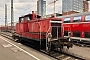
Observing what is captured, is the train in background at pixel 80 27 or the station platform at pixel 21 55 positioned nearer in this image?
the station platform at pixel 21 55

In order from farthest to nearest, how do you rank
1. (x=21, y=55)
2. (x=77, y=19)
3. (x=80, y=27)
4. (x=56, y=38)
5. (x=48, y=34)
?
1. (x=77, y=19)
2. (x=80, y=27)
3. (x=56, y=38)
4. (x=48, y=34)
5. (x=21, y=55)

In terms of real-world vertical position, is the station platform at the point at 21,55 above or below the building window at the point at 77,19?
below

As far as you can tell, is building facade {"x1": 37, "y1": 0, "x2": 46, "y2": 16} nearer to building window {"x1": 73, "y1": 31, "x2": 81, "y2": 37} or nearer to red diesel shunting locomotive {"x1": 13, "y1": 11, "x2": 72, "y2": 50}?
building window {"x1": 73, "y1": 31, "x2": 81, "y2": 37}

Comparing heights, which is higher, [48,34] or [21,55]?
[48,34]

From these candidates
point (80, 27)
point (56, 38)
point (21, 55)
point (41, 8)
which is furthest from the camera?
point (41, 8)

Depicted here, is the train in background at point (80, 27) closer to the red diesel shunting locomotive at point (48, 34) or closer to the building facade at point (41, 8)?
the red diesel shunting locomotive at point (48, 34)

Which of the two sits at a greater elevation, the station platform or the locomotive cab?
the locomotive cab

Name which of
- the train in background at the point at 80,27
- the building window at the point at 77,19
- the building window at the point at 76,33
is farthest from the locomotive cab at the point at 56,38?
the building window at the point at 77,19

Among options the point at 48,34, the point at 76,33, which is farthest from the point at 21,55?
the point at 76,33

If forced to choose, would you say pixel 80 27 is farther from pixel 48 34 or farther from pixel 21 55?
pixel 21 55

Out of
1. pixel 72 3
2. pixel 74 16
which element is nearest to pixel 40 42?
pixel 74 16

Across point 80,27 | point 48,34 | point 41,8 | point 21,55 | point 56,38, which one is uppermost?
point 41,8

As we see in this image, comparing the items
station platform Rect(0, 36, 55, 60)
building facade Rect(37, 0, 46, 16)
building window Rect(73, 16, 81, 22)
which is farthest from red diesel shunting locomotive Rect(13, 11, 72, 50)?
building facade Rect(37, 0, 46, 16)

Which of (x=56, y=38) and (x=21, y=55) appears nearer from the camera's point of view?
(x=21, y=55)
